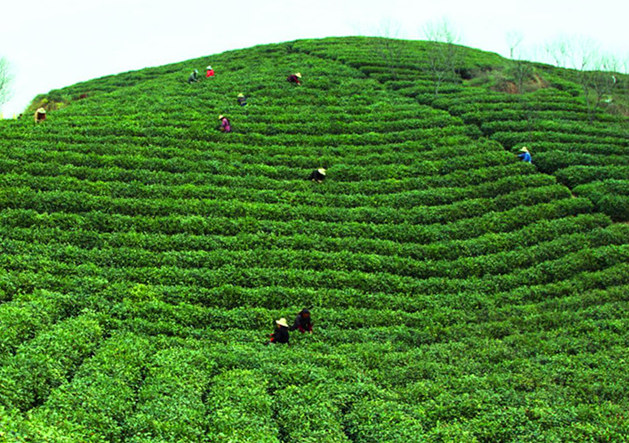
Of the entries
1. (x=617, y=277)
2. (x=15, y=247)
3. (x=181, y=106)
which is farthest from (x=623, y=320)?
(x=181, y=106)

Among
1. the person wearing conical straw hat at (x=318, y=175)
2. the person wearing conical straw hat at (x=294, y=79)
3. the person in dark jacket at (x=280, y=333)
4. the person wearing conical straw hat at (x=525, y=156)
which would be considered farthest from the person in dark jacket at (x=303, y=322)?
the person wearing conical straw hat at (x=294, y=79)

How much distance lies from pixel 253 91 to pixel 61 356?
920 inches

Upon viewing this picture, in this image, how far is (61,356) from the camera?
34.9 feet

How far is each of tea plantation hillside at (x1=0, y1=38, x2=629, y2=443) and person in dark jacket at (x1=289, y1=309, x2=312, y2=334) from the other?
0.25 metres

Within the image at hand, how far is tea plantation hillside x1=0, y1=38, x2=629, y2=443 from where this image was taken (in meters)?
10.1

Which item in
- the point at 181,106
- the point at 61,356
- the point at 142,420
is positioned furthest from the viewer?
the point at 181,106

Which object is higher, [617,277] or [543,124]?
[543,124]

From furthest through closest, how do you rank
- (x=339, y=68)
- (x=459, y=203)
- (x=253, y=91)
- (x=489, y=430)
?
(x=339, y=68), (x=253, y=91), (x=459, y=203), (x=489, y=430)

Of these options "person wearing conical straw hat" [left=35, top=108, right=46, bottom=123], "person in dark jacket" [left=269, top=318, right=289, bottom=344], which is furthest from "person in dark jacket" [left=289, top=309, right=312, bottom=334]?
"person wearing conical straw hat" [left=35, top=108, right=46, bottom=123]

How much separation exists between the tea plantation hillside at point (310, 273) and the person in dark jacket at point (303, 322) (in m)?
0.25

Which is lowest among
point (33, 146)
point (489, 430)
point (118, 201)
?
point (489, 430)

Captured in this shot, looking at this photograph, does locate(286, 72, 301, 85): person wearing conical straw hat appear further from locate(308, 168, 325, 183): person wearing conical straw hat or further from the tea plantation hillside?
locate(308, 168, 325, 183): person wearing conical straw hat

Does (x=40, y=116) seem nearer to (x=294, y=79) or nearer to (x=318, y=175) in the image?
(x=318, y=175)

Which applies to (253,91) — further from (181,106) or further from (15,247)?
(15,247)
